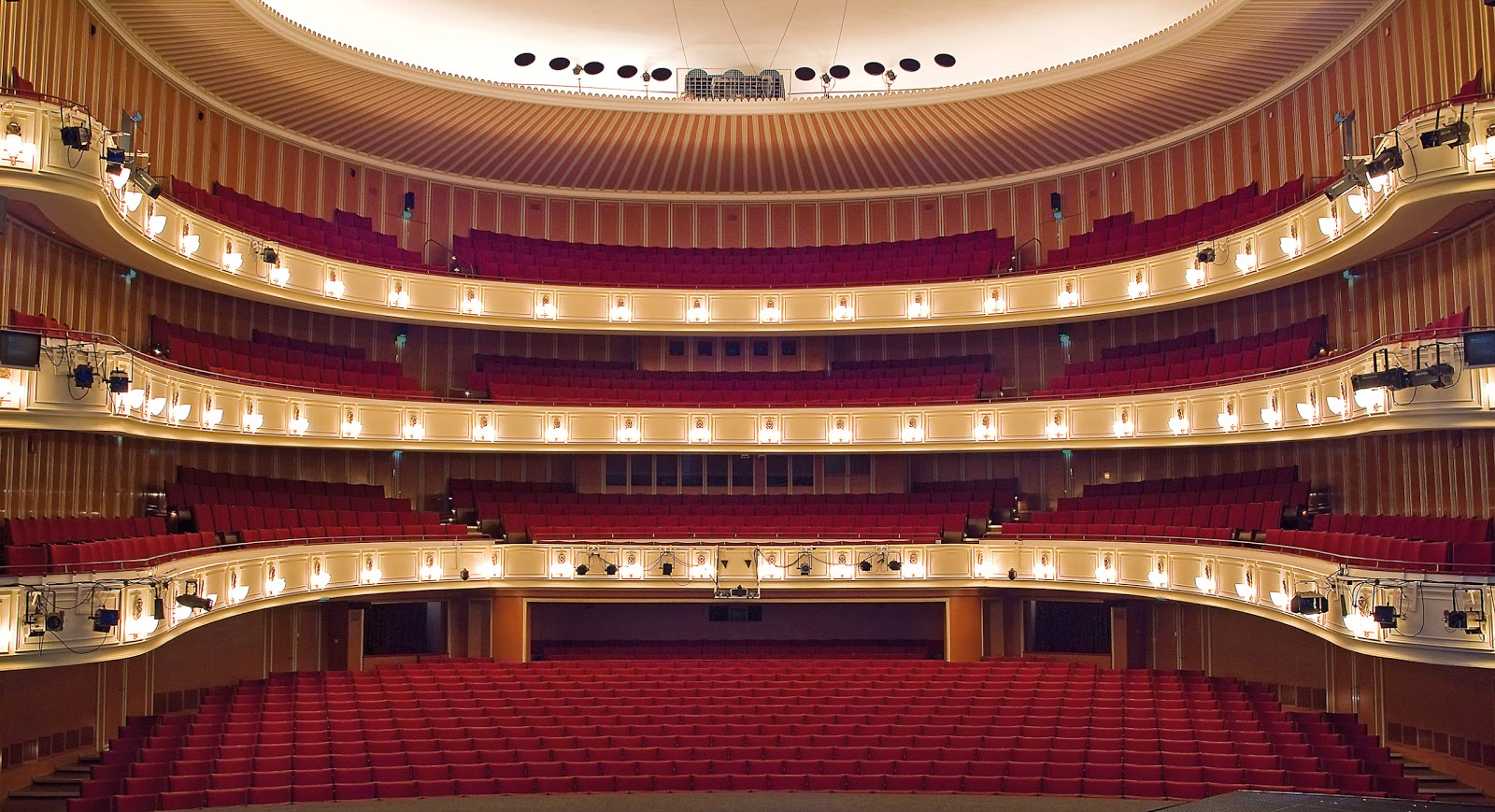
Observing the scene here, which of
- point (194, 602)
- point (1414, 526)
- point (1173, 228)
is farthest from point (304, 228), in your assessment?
point (1414, 526)

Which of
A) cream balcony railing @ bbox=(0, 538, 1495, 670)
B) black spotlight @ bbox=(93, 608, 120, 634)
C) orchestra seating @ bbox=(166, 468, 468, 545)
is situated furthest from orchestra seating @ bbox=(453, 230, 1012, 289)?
black spotlight @ bbox=(93, 608, 120, 634)

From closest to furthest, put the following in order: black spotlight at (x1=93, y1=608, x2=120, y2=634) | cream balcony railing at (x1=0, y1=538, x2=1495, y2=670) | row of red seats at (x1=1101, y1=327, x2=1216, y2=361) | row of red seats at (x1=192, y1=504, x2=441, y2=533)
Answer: cream balcony railing at (x1=0, y1=538, x2=1495, y2=670)
black spotlight at (x1=93, y1=608, x2=120, y2=634)
row of red seats at (x1=192, y1=504, x2=441, y2=533)
row of red seats at (x1=1101, y1=327, x2=1216, y2=361)

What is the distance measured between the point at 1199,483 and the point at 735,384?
26.4 feet

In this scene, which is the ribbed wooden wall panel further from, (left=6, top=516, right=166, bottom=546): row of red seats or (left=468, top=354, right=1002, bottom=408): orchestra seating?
(left=6, top=516, right=166, bottom=546): row of red seats

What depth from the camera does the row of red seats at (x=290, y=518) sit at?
52.3 ft

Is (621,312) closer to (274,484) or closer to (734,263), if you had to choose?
(734,263)

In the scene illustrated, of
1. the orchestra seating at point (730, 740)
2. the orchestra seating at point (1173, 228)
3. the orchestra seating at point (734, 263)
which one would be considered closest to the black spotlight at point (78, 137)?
the orchestra seating at point (730, 740)

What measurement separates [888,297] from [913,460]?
3.35 metres

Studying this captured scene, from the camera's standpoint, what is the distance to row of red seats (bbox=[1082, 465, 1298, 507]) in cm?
1748

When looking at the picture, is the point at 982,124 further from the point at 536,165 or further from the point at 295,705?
the point at 295,705

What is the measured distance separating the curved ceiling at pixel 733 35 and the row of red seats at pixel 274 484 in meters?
6.58

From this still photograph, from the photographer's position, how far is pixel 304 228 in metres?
19.5

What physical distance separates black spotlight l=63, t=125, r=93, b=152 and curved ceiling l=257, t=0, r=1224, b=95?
656 centimetres

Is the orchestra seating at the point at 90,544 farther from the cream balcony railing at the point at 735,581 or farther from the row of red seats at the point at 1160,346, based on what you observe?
the row of red seats at the point at 1160,346
